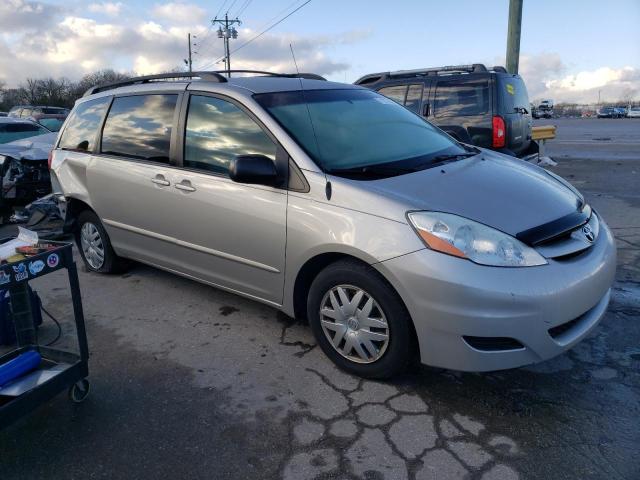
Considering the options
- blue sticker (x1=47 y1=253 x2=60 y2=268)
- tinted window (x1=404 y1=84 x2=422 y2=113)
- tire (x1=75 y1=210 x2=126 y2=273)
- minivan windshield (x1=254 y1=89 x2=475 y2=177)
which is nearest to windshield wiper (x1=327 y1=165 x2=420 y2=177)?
minivan windshield (x1=254 y1=89 x2=475 y2=177)

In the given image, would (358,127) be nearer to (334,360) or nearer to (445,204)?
(445,204)

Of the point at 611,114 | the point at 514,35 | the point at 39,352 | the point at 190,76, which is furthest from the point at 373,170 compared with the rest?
the point at 611,114

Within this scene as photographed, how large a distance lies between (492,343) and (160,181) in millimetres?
2651

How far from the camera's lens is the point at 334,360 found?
3.16m

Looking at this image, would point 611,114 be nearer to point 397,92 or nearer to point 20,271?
point 397,92

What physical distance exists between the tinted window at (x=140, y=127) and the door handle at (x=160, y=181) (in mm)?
134

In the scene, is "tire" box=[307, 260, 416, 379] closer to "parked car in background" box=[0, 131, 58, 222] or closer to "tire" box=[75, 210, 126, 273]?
"tire" box=[75, 210, 126, 273]

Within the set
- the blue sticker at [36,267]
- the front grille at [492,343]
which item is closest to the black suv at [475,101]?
the front grille at [492,343]

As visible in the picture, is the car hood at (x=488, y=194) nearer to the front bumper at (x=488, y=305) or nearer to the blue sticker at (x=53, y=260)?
the front bumper at (x=488, y=305)

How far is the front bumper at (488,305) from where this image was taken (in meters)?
2.51

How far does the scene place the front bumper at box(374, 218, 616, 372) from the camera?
8.23ft

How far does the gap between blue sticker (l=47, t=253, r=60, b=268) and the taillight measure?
604cm

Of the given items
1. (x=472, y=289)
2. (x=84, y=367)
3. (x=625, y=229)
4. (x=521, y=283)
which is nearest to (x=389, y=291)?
(x=472, y=289)

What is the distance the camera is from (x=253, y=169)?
122 inches
